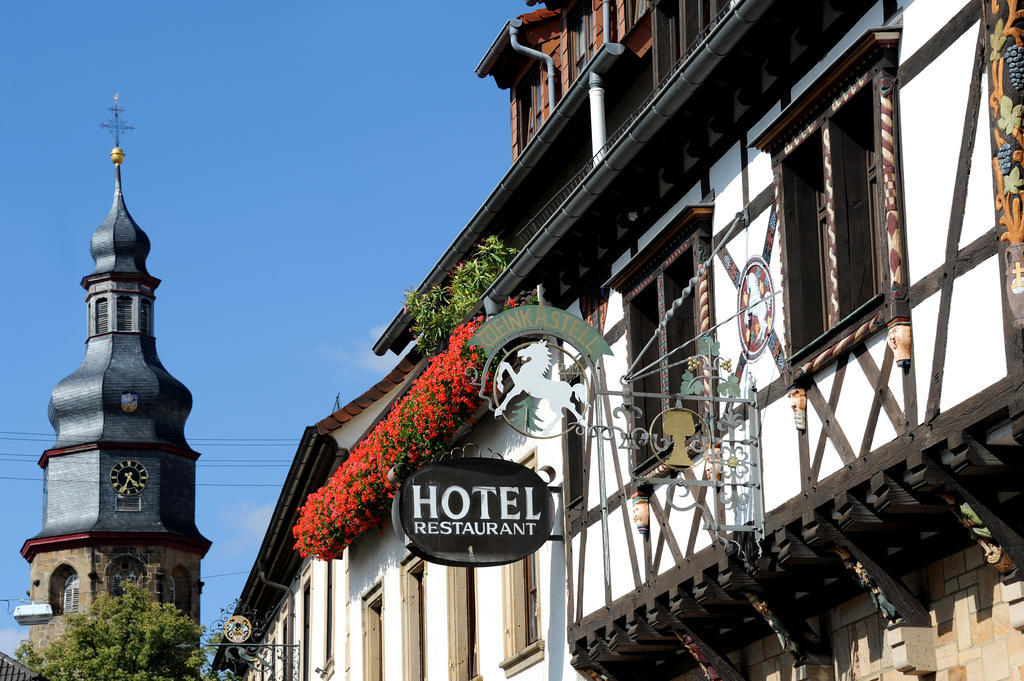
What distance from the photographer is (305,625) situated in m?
31.5

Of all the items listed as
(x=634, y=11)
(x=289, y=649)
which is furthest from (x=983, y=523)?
(x=289, y=649)

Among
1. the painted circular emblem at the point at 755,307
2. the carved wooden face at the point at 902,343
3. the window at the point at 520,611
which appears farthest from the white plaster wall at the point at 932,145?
the window at the point at 520,611

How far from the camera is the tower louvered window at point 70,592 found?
92.1 metres

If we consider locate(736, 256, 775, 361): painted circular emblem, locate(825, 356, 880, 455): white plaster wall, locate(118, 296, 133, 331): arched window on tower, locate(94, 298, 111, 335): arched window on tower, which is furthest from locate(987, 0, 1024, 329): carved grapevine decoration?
locate(94, 298, 111, 335): arched window on tower

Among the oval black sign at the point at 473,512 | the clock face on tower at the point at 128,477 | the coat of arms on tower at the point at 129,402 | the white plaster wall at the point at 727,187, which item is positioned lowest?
the oval black sign at the point at 473,512

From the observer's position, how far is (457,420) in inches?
742

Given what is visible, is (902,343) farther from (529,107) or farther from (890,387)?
(529,107)

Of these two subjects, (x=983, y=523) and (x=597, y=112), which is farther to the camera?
(x=597, y=112)

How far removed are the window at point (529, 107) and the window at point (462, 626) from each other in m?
5.27

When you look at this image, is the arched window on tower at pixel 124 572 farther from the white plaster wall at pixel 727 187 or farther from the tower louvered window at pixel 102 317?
the white plaster wall at pixel 727 187

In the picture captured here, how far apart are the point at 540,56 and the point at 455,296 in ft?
9.74

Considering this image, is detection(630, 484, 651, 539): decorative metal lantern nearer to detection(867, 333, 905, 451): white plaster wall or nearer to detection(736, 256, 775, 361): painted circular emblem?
detection(736, 256, 775, 361): painted circular emblem

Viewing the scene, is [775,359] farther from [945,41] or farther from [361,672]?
[361,672]

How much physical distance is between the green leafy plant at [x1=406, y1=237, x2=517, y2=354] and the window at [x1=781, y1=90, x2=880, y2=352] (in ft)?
27.2
